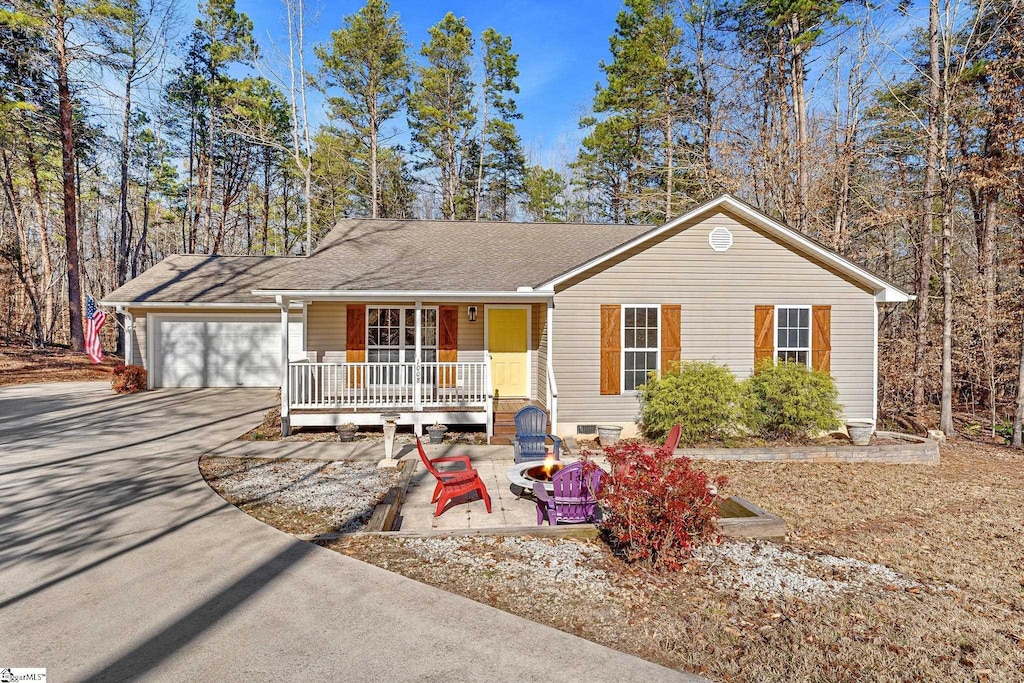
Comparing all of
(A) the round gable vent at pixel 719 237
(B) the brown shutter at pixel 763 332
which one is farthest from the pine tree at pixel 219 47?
(B) the brown shutter at pixel 763 332

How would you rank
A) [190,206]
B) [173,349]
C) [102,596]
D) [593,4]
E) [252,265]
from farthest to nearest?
[190,206] < [593,4] < [252,265] < [173,349] < [102,596]

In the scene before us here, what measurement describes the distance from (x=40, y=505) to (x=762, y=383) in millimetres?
10807

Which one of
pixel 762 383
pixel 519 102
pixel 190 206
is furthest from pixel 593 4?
pixel 190 206

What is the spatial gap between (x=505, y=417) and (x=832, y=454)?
5.84 m

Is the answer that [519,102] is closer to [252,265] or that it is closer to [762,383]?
[252,265]

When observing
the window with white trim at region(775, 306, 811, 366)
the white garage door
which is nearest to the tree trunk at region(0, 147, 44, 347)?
the white garage door

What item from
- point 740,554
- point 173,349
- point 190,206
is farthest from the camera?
point 190,206

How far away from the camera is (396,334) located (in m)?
11.9

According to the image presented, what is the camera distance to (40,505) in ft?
20.7

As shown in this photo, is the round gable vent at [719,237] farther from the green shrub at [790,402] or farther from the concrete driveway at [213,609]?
the concrete driveway at [213,609]

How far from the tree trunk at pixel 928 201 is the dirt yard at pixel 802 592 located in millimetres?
7281

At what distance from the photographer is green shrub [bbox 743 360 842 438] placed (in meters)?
9.72

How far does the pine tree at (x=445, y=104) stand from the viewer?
24.8 m

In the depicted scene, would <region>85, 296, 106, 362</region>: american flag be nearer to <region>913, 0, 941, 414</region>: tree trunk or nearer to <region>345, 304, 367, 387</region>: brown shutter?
<region>345, 304, 367, 387</region>: brown shutter
